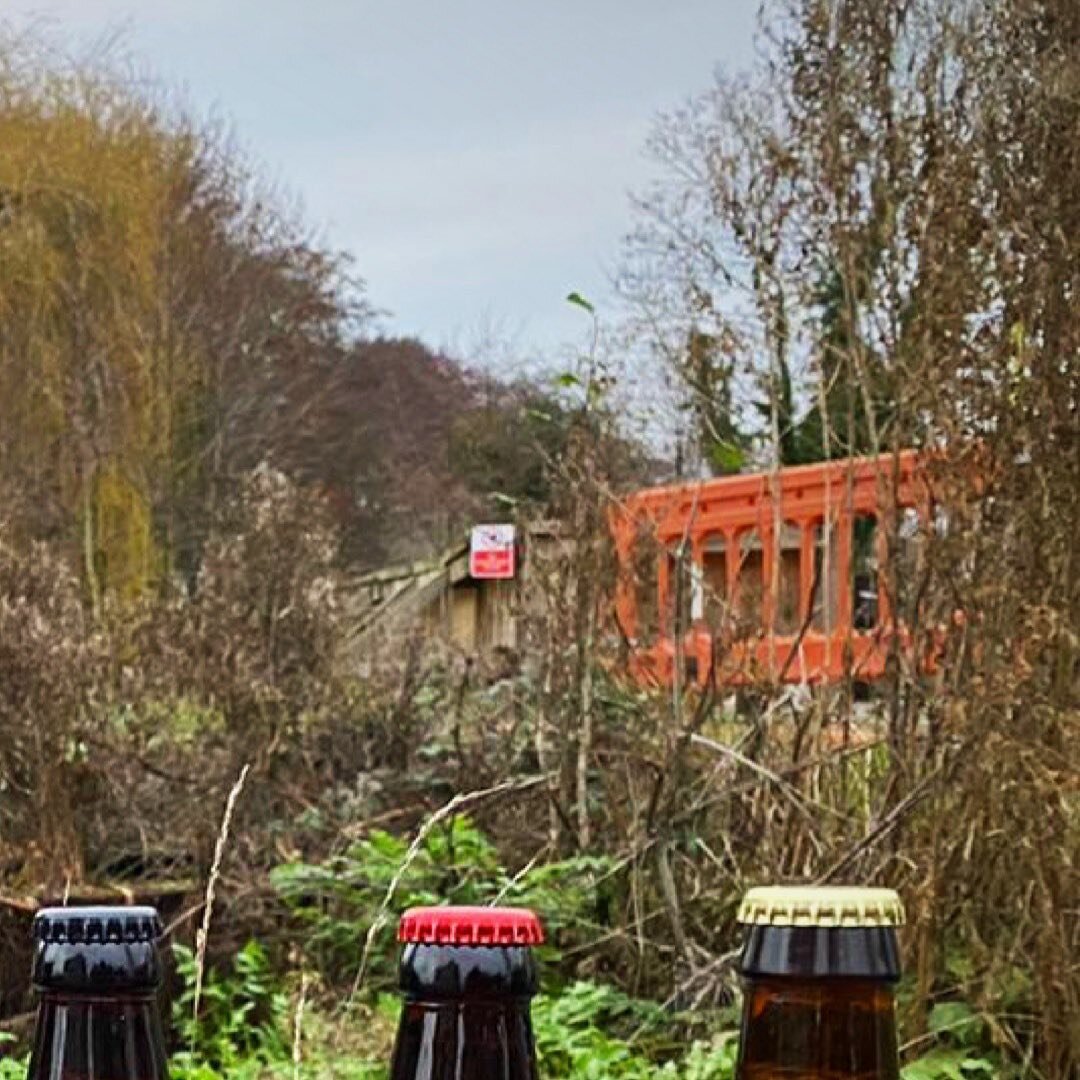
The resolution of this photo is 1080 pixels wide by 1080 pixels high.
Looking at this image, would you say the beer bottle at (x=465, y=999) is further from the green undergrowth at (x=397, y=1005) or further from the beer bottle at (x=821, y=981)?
the green undergrowth at (x=397, y=1005)

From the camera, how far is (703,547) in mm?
5320

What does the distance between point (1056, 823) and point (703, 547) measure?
2.41 metres

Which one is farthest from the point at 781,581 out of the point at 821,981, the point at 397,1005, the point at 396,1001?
the point at 821,981

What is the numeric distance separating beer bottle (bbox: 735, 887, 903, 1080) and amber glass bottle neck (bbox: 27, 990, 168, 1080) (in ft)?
0.74

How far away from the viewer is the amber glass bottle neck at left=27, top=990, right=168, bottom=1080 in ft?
2.43

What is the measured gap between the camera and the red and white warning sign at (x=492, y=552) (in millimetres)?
5988

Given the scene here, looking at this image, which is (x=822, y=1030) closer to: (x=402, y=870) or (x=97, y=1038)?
(x=97, y=1038)

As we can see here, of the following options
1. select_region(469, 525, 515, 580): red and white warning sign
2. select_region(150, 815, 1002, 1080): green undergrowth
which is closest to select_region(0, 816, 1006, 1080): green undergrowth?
select_region(150, 815, 1002, 1080): green undergrowth

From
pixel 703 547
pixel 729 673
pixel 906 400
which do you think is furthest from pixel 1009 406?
pixel 703 547

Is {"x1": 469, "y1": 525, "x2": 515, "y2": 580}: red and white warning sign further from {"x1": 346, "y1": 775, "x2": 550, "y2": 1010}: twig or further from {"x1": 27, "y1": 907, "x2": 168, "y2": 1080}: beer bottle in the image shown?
{"x1": 27, "y1": 907, "x2": 168, "y2": 1080}: beer bottle

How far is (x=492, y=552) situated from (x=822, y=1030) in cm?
573

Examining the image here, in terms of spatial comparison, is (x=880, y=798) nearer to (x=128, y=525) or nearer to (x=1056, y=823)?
(x=1056, y=823)

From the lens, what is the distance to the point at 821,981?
27.9 inches

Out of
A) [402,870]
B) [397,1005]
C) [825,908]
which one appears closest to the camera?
[825,908]
